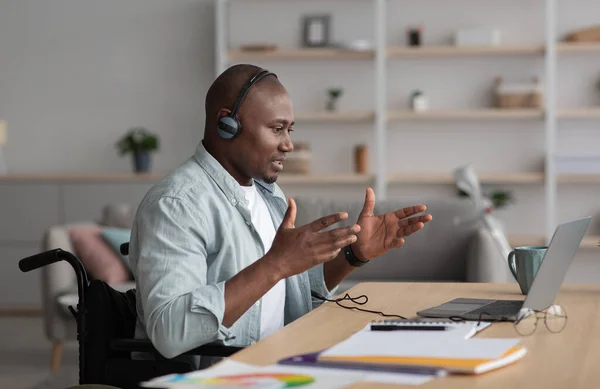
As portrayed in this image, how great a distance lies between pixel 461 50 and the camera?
6312mm

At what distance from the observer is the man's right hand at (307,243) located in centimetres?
176

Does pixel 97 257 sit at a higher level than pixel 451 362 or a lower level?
lower

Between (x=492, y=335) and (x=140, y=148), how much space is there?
199 inches

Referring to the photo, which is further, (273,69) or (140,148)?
(273,69)

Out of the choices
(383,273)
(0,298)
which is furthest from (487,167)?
(0,298)

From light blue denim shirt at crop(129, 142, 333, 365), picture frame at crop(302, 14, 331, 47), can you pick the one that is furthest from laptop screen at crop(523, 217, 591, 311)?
picture frame at crop(302, 14, 331, 47)

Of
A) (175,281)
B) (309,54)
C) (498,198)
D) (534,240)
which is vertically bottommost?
(534,240)

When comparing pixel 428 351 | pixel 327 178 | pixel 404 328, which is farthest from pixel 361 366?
pixel 327 178

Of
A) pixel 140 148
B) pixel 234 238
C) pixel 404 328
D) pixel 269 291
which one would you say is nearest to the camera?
pixel 404 328

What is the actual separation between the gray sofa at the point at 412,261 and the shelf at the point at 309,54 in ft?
6.27

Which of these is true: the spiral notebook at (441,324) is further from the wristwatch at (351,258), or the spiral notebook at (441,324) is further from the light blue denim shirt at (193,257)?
the wristwatch at (351,258)

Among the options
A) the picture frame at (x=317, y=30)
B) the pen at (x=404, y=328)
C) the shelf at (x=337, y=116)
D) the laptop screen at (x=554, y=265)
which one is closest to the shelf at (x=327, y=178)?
the shelf at (x=337, y=116)

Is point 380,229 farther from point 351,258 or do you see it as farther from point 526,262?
point 526,262

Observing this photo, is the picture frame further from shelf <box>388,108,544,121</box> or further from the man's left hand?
the man's left hand
